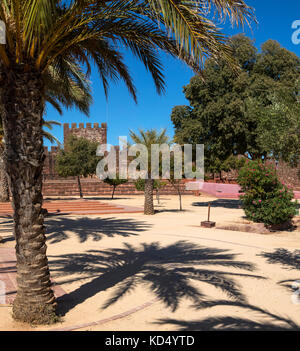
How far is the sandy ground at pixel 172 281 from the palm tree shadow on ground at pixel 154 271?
0.02 meters

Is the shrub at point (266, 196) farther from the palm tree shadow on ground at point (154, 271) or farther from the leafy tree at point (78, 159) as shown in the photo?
the leafy tree at point (78, 159)

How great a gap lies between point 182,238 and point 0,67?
28.0ft

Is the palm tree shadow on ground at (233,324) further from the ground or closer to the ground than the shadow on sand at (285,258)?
further from the ground

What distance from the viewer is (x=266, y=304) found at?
5.71 meters

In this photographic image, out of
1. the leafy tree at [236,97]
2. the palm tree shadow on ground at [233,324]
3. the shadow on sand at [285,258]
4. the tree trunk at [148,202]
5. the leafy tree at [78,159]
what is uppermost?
the leafy tree at [236,97]

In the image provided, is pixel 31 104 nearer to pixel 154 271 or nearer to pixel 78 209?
pixel 154 271

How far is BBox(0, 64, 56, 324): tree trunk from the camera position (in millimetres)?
4910

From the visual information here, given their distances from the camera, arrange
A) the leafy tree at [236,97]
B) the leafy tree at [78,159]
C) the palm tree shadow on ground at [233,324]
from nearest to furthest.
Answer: the palm tree shadow on ground at [233,324] → the leafy tree at [236,97] → the leafy tree at [78,159]

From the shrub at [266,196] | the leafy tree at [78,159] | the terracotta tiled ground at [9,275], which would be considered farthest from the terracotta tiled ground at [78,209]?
the terracotta tiled ground at [9,275]

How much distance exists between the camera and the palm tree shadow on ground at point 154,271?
20.2 feet

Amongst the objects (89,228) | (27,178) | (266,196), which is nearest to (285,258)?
(266,196)

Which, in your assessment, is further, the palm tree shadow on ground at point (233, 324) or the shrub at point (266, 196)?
the shrub at point (266, 196)

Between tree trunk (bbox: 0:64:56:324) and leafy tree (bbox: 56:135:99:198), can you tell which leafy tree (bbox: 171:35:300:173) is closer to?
leafy tree (bbox: 56:135:99:198)

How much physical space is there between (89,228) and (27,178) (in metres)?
9.32
